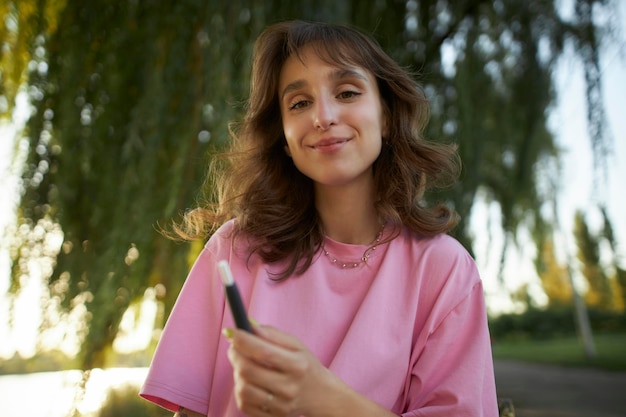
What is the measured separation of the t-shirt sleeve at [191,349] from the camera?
129 cm

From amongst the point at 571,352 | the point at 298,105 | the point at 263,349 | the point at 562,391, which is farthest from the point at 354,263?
the point at 571,352

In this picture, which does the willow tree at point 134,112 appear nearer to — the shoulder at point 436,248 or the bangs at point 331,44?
the bangs at point 331,44

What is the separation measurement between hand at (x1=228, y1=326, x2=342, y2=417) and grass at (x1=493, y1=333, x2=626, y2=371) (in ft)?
28.6

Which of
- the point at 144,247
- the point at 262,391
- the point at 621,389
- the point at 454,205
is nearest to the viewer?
the point at 262,391

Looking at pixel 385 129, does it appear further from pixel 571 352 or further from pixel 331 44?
pixel 571 352

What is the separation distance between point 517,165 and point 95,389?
6.14 feet

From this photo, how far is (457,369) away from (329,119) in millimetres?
544

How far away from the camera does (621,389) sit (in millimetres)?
6879

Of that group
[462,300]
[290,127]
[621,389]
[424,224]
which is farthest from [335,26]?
[621,389]

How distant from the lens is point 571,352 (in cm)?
1107

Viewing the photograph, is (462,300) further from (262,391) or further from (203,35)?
(203,35)

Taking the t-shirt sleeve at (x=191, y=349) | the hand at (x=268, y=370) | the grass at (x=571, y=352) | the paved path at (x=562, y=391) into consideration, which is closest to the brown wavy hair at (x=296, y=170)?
the t-shirt sleeve at (x=191, y=349)

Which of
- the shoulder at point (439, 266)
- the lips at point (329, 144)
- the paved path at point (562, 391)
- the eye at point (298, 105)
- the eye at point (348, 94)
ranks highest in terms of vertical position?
the eye at point (348, 94)

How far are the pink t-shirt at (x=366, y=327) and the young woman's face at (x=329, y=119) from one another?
7.1 inches
